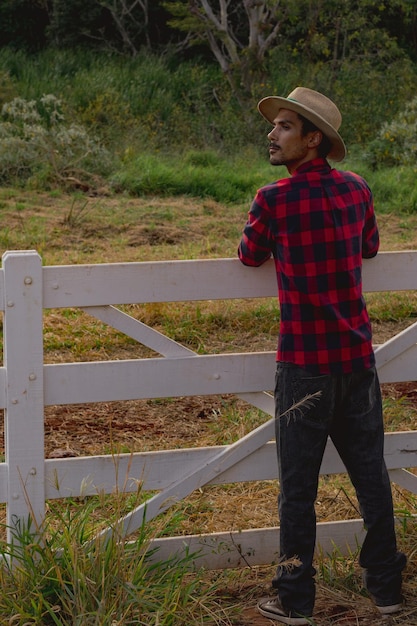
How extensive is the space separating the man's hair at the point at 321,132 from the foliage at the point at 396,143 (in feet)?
33.3

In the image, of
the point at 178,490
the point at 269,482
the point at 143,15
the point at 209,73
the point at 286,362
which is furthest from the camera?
the point at 143,15

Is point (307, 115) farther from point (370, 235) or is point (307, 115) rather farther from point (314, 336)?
point (314, 336)

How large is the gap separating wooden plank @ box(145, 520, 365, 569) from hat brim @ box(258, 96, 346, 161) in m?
1.43

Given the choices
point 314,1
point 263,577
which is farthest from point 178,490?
point 314,1

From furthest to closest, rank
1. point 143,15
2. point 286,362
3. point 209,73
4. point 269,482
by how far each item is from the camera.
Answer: point 143,15 → point 209,73 → point 269,482 → point 286,362

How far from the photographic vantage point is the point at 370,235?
3672 millimetres

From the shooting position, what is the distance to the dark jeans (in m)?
3.47

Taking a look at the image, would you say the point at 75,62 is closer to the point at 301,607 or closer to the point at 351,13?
the point at 351,13

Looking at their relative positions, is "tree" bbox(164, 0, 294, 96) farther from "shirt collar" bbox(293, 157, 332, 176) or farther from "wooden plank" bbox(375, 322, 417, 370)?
"shirt collar" bbox(293, 157, 332, 176)

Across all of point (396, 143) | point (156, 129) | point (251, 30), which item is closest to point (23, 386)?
point (396, 143)

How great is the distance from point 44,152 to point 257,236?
929 centimetres

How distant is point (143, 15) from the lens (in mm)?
21766

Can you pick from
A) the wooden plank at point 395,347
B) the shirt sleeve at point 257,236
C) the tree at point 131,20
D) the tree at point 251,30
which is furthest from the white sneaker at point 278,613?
the tree at point 131,20

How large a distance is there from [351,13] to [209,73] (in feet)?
9.44
